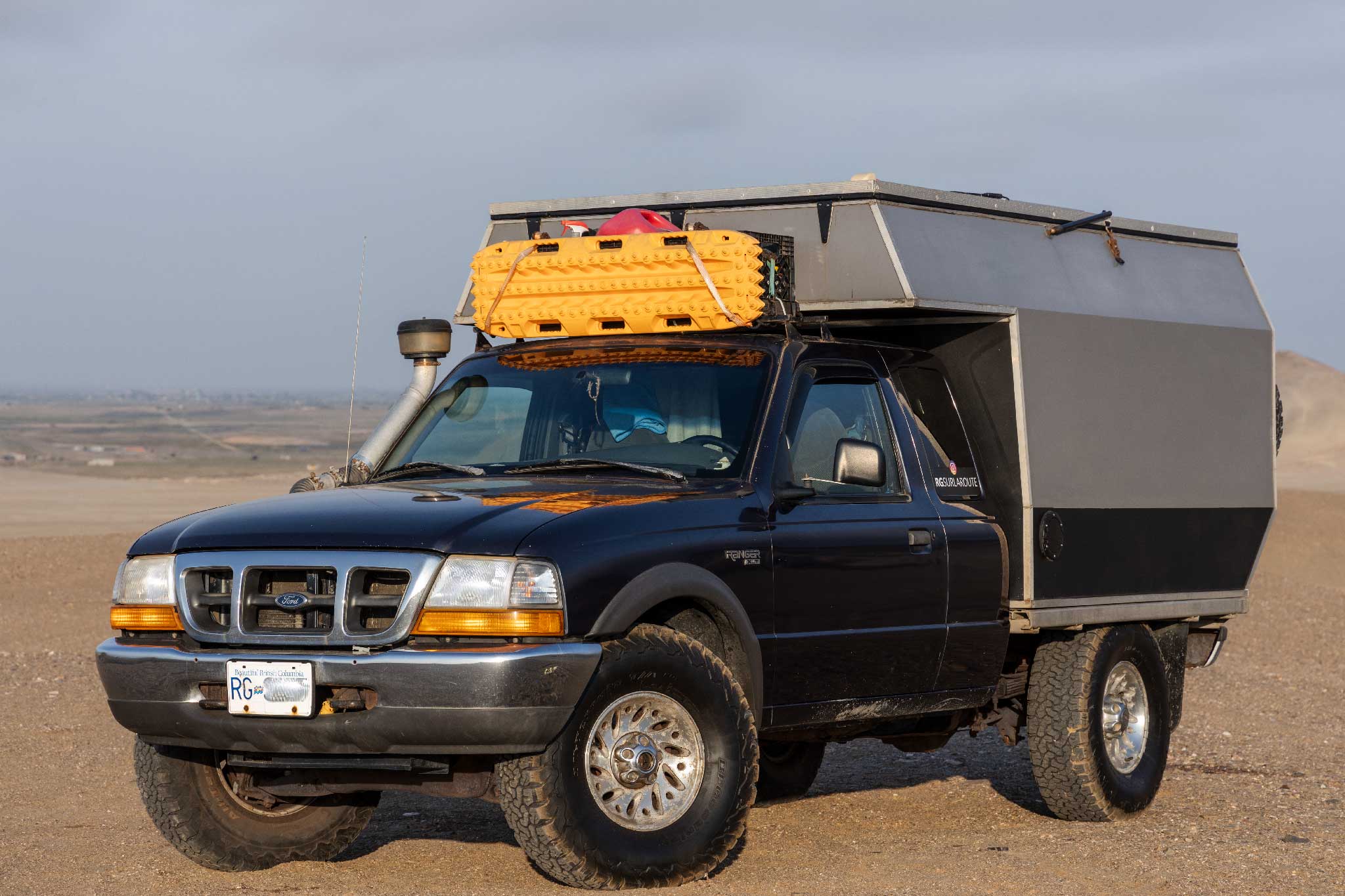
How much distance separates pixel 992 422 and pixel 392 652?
3540 millimetres

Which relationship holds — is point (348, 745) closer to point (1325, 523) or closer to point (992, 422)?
point (992, 422)

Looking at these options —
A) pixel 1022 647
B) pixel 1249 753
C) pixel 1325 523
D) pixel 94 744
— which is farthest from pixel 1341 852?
pixel 1325 523

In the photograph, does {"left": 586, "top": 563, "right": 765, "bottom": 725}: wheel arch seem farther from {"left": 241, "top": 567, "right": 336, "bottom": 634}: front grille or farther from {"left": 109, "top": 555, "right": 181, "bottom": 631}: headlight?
{"left": 109, "top": 555, "right": 181, "bottom": 631}: headlight

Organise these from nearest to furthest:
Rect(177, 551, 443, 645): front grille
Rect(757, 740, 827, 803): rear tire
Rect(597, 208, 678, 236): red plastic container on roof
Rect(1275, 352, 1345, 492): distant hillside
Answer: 1. Rect(177, 551, 443, 645): front grille
2. Rect(597, 208, 678, 236): red plastic container on roof
3. Rect(757, 740, 827, 803): rear tire
4. Rect(1275, 352, 1345, 492): distant hillside

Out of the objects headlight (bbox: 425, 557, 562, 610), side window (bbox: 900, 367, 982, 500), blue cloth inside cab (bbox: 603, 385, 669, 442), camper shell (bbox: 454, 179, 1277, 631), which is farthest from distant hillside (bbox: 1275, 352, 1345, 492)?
headlight (bbox: 425, 557, 562, 610)

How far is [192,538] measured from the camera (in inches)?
258

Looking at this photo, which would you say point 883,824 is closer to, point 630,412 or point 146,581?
point 630,412

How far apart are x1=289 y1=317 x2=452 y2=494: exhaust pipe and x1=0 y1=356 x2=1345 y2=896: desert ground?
5.10ft

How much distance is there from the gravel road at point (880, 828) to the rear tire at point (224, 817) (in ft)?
0.31

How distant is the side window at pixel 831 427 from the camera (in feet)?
24.7

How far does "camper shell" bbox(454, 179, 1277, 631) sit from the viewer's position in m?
8.20

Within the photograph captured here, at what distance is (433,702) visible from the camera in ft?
19.6

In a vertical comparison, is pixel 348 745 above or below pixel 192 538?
below

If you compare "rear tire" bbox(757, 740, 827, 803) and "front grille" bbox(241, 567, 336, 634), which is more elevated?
"front grille" bbox(241, 567, 336, 634)
